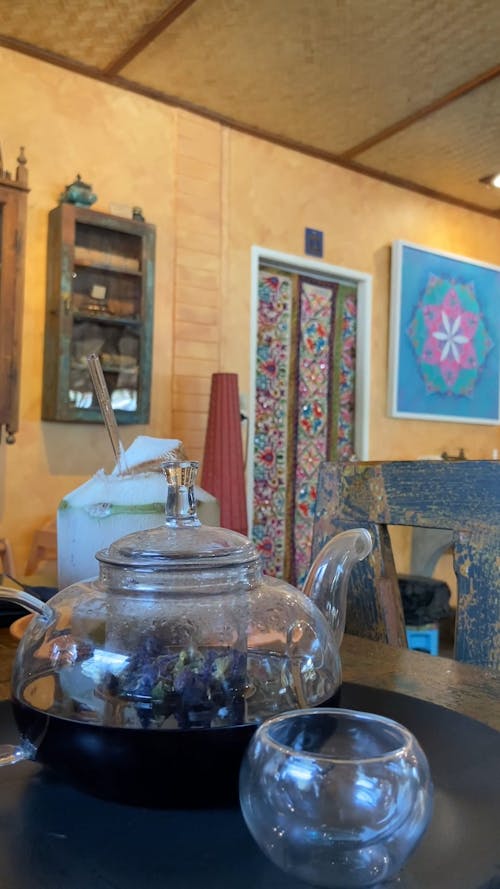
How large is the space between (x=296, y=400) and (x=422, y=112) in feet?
4.37

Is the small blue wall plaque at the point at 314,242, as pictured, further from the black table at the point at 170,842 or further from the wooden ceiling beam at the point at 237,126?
the black table at the point at 170,842

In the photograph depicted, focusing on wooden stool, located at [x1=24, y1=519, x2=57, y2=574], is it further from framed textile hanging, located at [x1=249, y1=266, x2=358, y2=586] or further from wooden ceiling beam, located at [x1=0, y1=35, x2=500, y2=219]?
wooden ceiling beam, located at [x1=0, y1=35, x2=500, y2=219]

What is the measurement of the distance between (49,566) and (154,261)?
1.19m

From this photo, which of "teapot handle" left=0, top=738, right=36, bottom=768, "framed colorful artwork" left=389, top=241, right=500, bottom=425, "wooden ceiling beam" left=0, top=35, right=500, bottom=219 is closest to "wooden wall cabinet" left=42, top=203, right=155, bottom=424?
"wooden ceiling beam" left=0, top=35, right=500, bottom=219

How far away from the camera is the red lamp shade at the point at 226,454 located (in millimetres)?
2748

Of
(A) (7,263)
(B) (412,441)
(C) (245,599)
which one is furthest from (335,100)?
(C) (245,599)

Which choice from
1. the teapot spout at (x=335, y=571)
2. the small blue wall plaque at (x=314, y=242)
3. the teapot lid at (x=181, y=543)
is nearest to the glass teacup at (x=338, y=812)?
the teapot lid at (x=181, y=543)

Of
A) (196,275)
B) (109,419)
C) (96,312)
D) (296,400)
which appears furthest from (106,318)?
(109,419)

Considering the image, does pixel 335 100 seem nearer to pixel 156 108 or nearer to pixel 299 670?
pixel 156 108

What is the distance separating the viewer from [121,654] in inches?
19.2

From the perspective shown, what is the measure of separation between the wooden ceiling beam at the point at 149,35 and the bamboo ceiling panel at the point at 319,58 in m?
0.02

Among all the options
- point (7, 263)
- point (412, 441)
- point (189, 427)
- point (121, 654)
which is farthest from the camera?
point (412, 441)

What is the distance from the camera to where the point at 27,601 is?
0.51 m

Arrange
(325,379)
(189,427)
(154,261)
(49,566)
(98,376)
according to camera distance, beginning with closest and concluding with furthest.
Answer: (98,376), (49,566), (154,261), (189,427), (325,379)
